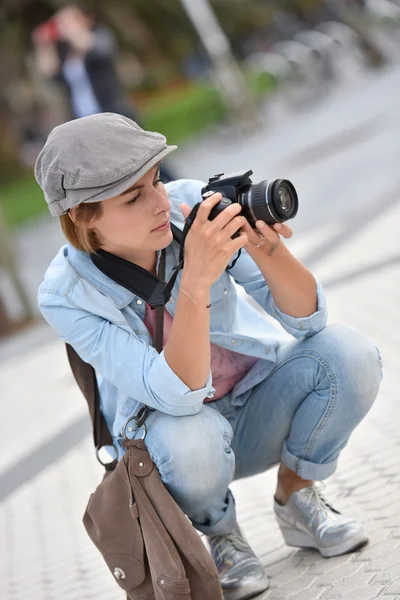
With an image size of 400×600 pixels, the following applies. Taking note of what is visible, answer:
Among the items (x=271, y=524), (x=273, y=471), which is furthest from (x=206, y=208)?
(x=273, y=471)

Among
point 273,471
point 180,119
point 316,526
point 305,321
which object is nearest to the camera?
point 305,321

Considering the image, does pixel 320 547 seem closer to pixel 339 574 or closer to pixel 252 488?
pixel 339 574

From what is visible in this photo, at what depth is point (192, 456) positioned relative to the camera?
278 centimetres

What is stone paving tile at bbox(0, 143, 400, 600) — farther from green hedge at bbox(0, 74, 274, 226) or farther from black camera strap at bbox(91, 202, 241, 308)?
green hedge at bbox(0, 74, 274, 226)

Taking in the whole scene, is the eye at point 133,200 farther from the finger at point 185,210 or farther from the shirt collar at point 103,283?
the shirt collar at point 103,283

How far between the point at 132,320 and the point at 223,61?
15727 mm

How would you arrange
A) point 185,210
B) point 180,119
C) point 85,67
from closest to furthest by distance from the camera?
point 185,210
point 85,67
point 180,119

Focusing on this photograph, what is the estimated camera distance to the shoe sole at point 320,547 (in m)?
3.06

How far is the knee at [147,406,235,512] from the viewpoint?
278cm

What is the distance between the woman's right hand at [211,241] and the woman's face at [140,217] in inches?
5.5

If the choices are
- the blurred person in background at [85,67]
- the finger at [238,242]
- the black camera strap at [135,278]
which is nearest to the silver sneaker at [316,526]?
the black camera strap at [135,278]

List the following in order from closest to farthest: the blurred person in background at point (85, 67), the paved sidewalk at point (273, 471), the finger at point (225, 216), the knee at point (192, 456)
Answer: the finger at point (225, 216) → the knee at point (192, 456) → the paved sidewalk at point (273, 471) → the blurred person in background at point (85, 67)

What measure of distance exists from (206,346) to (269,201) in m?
0.39

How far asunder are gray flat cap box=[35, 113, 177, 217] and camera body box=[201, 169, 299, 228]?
177mm
